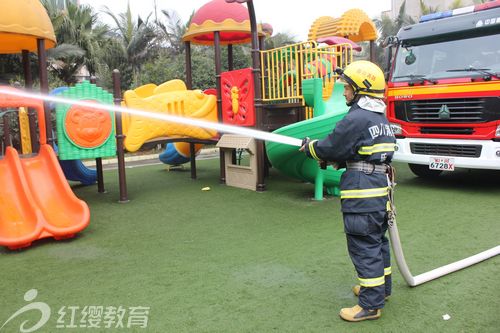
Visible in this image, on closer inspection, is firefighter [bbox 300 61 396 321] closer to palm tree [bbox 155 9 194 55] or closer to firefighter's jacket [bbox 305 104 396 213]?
firefighter's jacket [bbox 305 104 396 213]

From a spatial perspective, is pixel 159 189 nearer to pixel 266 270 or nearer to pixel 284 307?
pixel 266 270

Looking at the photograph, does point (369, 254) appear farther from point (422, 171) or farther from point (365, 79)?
point (422, 171)

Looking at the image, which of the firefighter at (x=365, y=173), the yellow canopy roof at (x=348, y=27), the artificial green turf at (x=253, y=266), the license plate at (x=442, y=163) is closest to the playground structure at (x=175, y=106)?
the artificial green turf at (x=253, y=266)

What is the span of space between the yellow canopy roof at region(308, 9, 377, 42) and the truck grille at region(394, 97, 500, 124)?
180 inches

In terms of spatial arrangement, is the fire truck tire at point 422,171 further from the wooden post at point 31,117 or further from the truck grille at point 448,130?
the wooden post at point 31,117

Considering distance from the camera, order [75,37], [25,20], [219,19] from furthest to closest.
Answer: [75,37], [219,19], [25,20]

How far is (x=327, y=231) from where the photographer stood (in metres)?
5.10

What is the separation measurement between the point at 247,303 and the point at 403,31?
6210 mm

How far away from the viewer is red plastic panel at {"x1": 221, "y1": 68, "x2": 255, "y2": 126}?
778cm

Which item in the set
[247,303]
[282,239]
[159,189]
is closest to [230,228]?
[282,239]

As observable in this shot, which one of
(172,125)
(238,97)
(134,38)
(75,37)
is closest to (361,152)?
(238,97)

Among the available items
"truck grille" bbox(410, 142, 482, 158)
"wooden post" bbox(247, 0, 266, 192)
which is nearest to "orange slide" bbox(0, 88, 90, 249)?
"wooden post" bbox(247, 0, 266, 192)

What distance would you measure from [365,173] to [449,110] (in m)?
4.60

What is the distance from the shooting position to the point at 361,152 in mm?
2947
